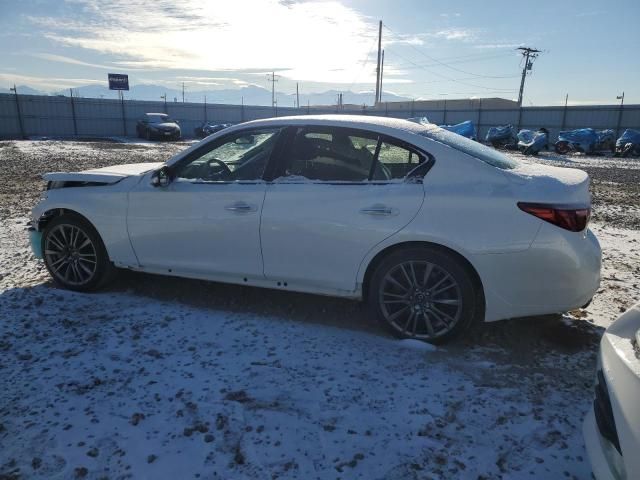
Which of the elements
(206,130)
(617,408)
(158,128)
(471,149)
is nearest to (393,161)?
(471,149)

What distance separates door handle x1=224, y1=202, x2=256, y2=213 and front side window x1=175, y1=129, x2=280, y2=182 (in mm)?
236

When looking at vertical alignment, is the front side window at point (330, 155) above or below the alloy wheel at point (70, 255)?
above

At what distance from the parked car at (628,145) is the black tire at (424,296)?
26.3m

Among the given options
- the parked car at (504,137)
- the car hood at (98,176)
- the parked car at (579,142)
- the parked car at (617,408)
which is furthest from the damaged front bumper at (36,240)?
the parked car at (579,142)

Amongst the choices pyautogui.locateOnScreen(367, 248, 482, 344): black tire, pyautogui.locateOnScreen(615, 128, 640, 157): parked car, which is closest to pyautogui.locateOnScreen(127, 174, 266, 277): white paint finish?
pyautogui.locateOnScreen(367, 248, 482, 344): black tire

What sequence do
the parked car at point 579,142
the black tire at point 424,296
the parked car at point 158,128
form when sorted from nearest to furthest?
the black tire at point 424,296
the parked car at point 579,142
the parked car at point 158,128

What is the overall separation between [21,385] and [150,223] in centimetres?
163

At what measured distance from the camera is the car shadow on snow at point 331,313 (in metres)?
3.73

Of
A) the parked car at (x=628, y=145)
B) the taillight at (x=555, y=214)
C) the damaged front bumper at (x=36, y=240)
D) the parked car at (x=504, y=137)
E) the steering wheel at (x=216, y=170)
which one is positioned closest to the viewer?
the taillight at (x=555, y=214)

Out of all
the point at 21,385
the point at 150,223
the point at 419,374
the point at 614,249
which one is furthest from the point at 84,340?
the point at 614,249

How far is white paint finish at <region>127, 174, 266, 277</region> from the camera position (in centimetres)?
389

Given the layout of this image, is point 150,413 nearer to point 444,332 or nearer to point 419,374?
point 419,374

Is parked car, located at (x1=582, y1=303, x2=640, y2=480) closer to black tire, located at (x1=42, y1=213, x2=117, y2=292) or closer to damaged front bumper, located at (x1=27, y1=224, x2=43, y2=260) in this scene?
black tire, located at (x1=42, y1=213, x2=117, y2=292)

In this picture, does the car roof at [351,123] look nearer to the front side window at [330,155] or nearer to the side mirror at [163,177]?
the front side window at [330,155]
